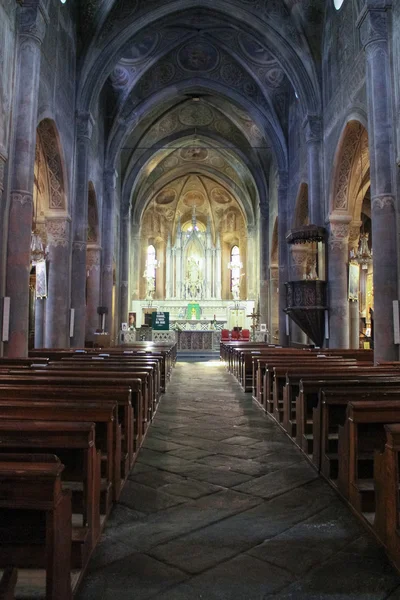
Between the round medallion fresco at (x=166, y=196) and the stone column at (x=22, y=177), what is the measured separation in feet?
81.8

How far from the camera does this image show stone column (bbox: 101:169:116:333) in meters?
21.2

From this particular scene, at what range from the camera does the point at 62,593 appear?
2.10m

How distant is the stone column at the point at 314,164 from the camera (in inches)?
619

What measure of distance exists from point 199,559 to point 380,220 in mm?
9024

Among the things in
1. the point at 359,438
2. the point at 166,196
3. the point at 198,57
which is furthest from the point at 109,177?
the point at 359,438

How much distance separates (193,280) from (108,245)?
15380mm

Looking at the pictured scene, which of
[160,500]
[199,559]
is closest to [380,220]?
[160,500]

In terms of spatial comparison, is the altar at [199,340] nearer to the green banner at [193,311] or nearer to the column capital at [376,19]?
the green banner at [193,311]

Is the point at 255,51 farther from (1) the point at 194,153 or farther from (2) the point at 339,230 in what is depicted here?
(1) the point at 194,153

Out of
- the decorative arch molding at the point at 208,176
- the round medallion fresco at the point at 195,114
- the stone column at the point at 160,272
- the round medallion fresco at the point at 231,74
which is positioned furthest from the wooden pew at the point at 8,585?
the stone column at the point at 160,272

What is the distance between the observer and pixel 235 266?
3478 centimetres

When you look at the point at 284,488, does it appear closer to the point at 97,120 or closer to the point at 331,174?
the point at 331,174

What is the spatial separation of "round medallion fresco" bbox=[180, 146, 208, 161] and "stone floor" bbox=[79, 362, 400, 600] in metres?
27.8

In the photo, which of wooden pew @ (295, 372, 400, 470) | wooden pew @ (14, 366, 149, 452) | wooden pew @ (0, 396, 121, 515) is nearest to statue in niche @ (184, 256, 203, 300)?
wooden pew @ (14, 366, 149, 452)
